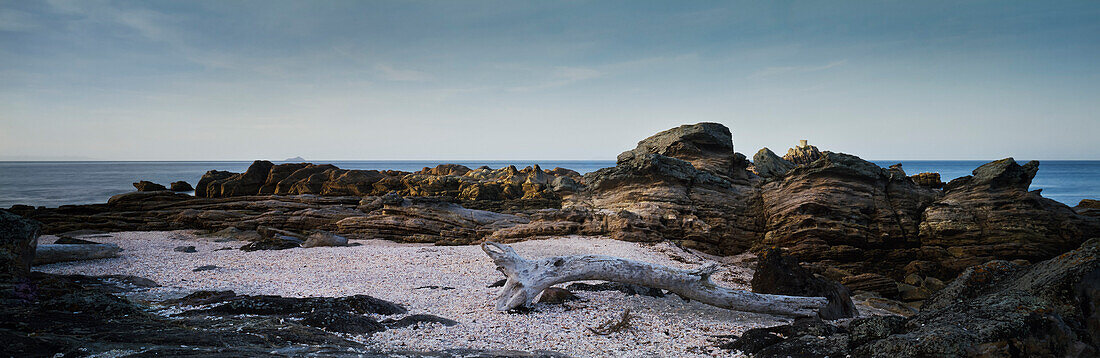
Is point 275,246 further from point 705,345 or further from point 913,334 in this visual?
point 913,334

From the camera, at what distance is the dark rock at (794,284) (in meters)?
8.90

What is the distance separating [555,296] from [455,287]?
2655mm

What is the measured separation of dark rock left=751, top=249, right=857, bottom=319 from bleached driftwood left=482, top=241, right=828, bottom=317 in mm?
410

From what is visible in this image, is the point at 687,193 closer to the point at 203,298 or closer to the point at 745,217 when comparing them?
the point at 745,217

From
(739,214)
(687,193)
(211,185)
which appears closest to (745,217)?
(739,214)

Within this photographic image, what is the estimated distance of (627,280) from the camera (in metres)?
8.99

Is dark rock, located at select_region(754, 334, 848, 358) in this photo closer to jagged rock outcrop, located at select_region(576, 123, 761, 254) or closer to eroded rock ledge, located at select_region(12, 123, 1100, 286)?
eroded rock ledge, located at select_region(12, 123, 1100, 286)

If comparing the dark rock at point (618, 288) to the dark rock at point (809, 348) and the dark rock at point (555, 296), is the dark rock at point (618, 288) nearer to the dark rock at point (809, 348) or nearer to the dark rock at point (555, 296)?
the dark rock at point (555, 296)

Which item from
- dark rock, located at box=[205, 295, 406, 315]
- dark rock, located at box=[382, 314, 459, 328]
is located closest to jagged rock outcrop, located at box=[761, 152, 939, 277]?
dark rock, located at box=[382, 314, 459, 328]

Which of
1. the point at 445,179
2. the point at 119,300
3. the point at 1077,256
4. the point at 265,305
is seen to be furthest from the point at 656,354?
the point at 445,179

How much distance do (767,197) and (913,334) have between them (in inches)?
569

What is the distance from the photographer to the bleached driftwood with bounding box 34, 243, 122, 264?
12242mm

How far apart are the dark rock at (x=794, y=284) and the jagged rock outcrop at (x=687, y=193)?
7434 mm

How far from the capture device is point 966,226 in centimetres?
1491
